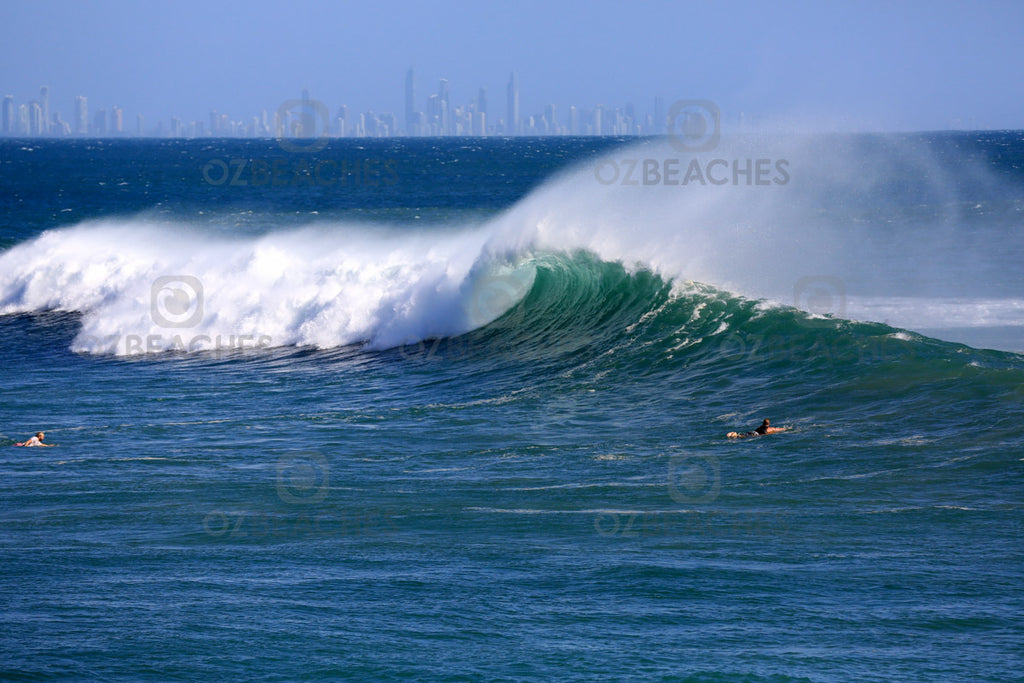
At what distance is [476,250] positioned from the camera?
26406 millimetres

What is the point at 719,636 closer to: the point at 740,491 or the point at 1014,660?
the point at 1014,660

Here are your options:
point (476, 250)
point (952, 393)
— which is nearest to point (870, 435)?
point (952, 393)

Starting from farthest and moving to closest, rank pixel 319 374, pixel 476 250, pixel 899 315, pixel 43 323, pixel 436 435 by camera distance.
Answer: pixel 43 323 → pixel 476 250 → pixel 899 315 → pixel 319 374 → pixel 436 435

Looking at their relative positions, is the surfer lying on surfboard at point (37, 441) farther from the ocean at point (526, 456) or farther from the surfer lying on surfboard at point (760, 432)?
the surfer lying on surfboard at point (760, 432)

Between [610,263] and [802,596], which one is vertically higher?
[610,263]

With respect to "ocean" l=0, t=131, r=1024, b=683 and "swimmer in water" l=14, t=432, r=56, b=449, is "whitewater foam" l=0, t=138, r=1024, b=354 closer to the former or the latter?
"ocean" l=0, t=131, r=1024, b=683

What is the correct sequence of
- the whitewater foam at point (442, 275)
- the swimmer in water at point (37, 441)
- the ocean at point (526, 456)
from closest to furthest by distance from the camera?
the ocean at point (526, 456) → the swimmer in water at point (37, 441) → the whitewater foam at point (442, 275)

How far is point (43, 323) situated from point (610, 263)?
14.4 meters

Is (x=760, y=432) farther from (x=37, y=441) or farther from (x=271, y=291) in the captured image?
(x=271, y=291)

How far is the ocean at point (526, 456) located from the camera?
886 cm

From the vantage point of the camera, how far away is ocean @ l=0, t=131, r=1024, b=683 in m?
8.86

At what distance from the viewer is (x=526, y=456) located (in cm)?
1433

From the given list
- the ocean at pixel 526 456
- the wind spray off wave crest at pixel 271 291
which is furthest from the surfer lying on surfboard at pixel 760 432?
the wind spray off wave crest at pixel 271 291

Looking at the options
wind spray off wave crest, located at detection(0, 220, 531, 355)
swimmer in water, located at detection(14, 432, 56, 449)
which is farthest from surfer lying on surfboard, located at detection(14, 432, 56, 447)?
wind spray off wave crest, located at detection(0, 220, 531, 355)
